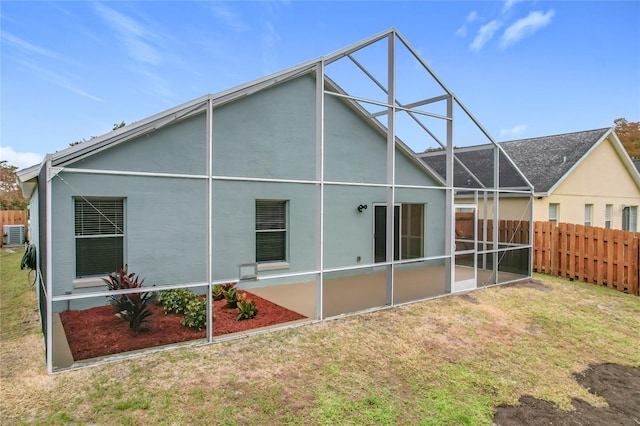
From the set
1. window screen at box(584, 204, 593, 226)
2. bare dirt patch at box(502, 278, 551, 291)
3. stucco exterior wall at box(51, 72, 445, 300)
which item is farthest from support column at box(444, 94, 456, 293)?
window screen at box(584, 204, 593, 226)

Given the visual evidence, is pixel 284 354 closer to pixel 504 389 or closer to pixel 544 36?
pixel 504 389

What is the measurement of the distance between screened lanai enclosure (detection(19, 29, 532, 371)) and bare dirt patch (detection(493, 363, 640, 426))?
3.27 meters

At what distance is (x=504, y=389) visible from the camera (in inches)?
166

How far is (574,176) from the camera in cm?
1364

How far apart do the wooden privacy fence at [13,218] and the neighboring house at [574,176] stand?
62.0 feet

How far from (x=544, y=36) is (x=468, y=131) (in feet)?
24.8

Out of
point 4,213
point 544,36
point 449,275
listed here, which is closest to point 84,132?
point 4,213

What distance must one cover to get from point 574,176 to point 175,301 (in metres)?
14.2

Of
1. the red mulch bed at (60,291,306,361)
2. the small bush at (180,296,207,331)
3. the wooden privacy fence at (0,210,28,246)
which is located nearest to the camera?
the red mulch bed at (60,291,306,361)

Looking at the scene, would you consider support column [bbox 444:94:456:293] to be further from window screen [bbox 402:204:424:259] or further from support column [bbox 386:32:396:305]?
window screen [bbox 402:204:424:259]

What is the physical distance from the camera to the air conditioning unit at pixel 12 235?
17.0 metres

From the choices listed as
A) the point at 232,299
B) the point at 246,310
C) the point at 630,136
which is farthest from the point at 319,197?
the point at 630,136

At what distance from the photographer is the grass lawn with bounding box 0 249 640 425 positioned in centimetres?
359

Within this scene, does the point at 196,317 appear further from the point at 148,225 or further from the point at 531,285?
the point at 531,285
